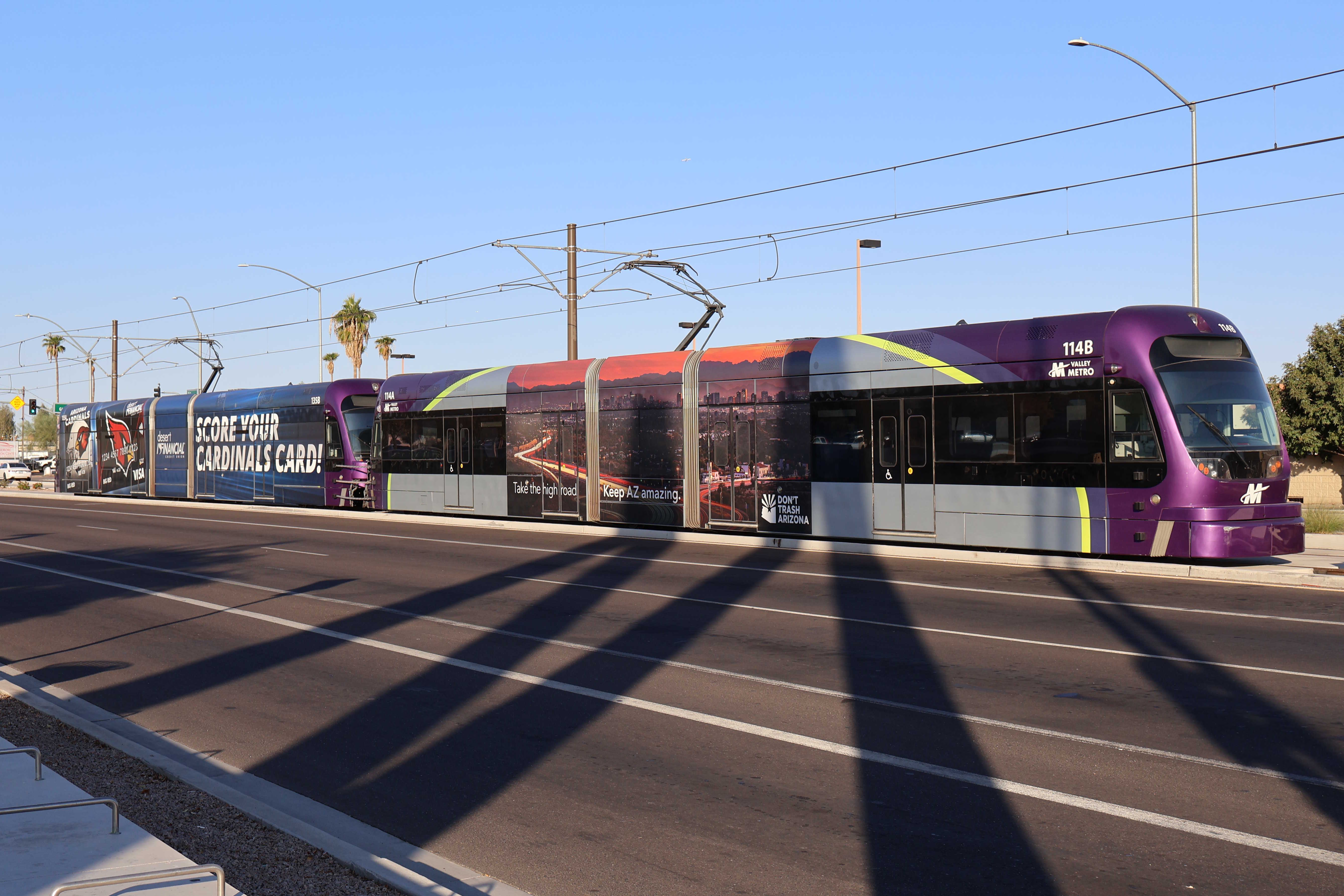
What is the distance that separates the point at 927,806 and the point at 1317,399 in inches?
1726

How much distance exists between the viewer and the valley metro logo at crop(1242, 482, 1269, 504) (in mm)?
15508

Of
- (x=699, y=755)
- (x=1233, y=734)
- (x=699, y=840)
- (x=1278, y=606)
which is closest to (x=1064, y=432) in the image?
(x=1278, y=606)

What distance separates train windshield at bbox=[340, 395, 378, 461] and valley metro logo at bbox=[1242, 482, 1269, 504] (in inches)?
908

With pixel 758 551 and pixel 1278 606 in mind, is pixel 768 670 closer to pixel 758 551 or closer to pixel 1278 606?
pixel 1278 606

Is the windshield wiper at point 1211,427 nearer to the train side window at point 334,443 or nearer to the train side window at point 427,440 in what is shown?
the train side window at point 427,440

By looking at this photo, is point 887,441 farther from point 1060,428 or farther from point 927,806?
point 927,806

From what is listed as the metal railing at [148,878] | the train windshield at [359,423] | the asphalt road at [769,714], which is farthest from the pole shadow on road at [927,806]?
the train windshield at [359,423]

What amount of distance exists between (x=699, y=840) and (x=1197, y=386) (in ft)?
41.4

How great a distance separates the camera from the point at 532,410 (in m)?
26.4

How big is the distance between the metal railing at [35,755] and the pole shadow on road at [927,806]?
14.6 ft

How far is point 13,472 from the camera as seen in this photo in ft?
258

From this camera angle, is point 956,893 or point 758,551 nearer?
point 956,893

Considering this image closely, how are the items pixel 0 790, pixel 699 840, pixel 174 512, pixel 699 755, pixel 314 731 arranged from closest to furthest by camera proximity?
1. pixel 699 840
2. pixel 0 790
3. pixel 699 755
4. pixel 314 731
5. pixel 174 512

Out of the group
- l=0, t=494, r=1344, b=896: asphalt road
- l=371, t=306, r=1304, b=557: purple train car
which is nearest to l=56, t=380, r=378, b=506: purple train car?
l=371, t=306, r=1304, b=557: purple train car
